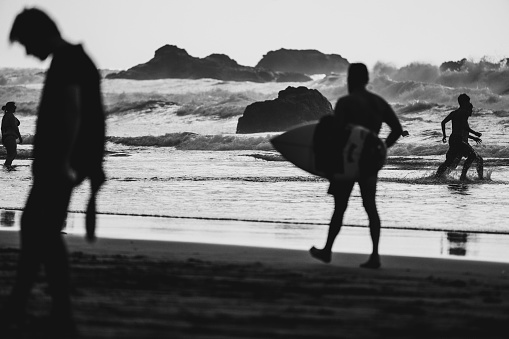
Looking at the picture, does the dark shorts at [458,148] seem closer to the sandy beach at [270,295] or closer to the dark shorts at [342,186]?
the sandy beach at [270,295]

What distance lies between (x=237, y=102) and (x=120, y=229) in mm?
63143

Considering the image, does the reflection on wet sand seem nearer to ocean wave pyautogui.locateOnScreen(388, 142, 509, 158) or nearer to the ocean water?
the ocean water

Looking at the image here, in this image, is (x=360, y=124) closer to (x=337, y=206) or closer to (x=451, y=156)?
(x=337, y=206)

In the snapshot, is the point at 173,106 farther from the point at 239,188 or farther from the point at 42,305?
the point at 42,305

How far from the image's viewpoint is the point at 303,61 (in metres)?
133

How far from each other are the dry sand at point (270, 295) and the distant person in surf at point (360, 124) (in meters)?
0.29

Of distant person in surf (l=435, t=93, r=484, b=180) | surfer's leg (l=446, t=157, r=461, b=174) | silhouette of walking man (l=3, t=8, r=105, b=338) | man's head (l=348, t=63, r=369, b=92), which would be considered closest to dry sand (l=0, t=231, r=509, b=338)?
silhouette of walking man (l=3, t=8, r=105, b=338)

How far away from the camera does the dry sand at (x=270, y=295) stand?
14.0 ft

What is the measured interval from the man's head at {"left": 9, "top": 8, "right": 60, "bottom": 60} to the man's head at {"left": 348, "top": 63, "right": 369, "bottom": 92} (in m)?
3.45

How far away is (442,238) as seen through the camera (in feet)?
32.0

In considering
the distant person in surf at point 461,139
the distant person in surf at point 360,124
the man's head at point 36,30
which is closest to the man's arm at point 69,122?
the man's head at point 36,30

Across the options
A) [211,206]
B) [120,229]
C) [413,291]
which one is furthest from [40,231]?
[211,206]

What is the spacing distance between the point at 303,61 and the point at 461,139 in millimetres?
115484

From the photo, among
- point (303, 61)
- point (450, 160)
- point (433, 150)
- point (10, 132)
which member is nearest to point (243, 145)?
point (433, 150)
